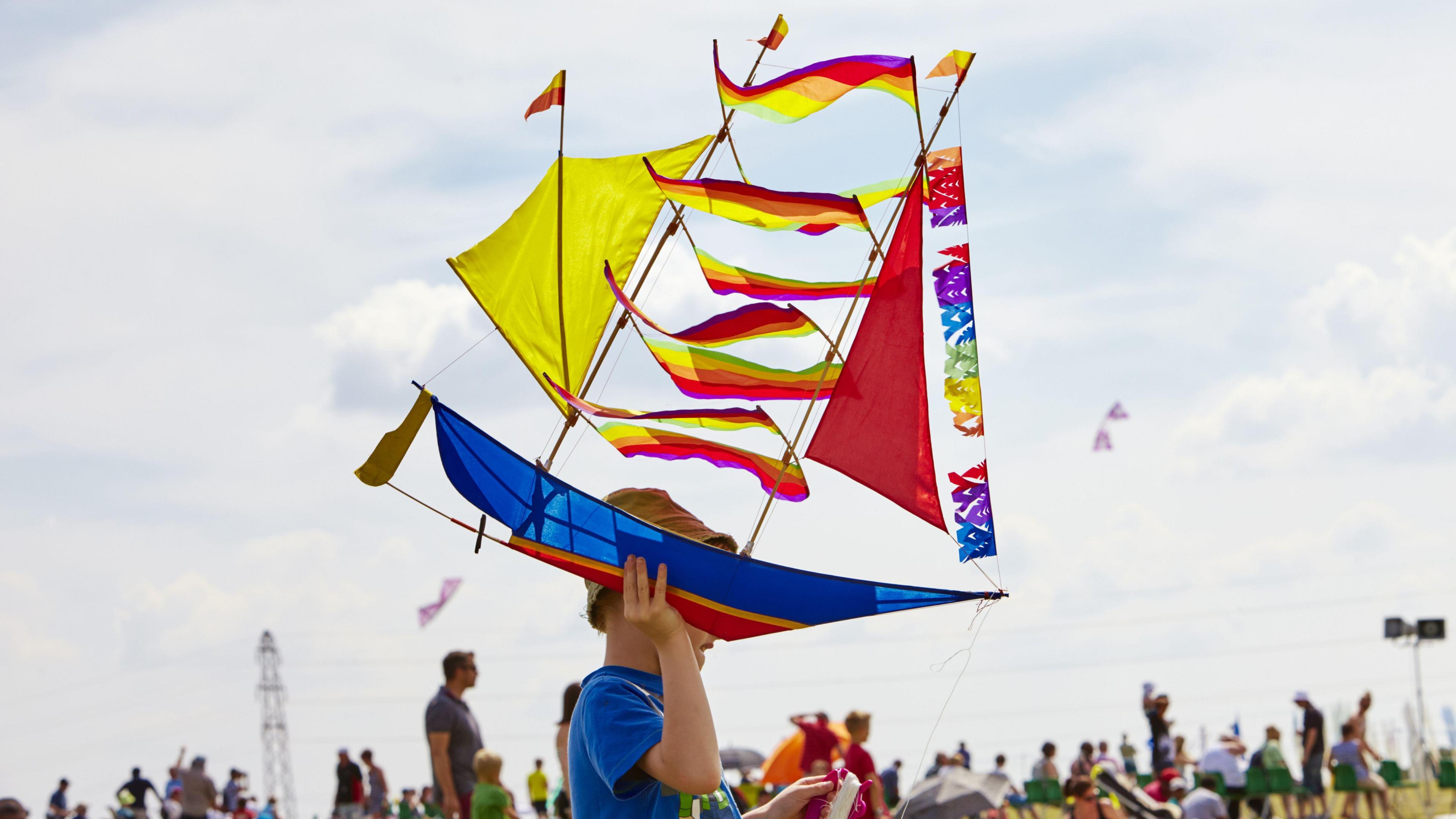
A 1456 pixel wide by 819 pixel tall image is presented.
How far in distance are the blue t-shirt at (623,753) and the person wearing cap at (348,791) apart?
17.3 metres

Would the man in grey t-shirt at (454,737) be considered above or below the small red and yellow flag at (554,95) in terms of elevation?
below

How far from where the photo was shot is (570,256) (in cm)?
304

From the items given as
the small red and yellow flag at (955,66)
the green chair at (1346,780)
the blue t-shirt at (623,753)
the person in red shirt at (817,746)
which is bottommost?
the green chair at (1346,780)

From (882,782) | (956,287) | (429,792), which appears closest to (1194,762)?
(882,782)

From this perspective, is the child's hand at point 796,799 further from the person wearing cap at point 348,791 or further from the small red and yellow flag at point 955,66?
the person wearing cap at point 348,791

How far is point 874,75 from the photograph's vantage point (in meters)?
2.98

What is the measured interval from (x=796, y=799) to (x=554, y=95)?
5.31 feet

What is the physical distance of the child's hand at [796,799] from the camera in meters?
2.34

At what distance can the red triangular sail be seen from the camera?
8.82ft

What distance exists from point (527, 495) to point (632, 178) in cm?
110

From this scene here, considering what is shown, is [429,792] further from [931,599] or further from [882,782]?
[931,599]

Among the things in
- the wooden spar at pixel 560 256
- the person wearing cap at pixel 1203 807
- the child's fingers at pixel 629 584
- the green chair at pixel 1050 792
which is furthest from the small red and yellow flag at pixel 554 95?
the green chair at pixel 1050 792

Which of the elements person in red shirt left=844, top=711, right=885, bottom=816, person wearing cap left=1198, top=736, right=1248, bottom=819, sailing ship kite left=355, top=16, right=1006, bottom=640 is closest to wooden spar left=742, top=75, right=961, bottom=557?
sailing ship kite left=355, top=16, right=1006, bottom=640

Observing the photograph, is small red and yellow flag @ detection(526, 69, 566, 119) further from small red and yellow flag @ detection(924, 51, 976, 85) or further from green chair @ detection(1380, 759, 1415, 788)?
green chair @ detection(1380, 759, 1415, 788)
